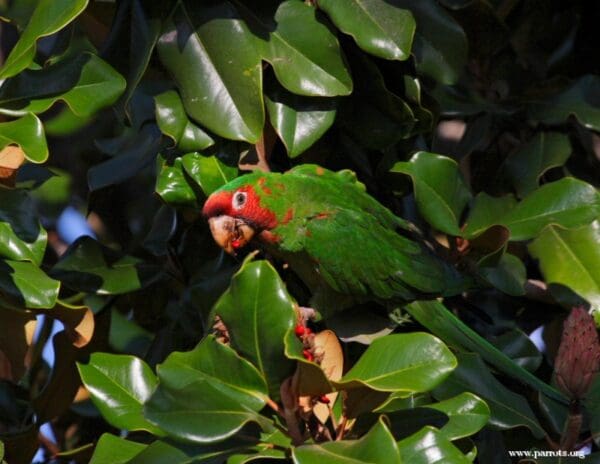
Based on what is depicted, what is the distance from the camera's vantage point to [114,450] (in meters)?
1.83

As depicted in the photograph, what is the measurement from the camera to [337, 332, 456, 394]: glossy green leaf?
64.3 inches

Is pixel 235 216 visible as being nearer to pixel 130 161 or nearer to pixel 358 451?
pixel 130 161

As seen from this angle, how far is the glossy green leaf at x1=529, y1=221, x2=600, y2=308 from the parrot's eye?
0.68 m

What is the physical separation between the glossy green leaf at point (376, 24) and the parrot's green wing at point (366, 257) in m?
0.39

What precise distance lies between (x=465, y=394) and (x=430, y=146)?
2.61 feet

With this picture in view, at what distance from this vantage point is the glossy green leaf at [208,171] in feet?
7.00

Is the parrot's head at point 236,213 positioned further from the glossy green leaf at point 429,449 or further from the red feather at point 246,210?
the glossy green leaf at point 429,449

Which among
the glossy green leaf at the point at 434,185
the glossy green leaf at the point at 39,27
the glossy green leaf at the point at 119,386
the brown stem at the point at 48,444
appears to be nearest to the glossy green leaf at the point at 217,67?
the glossy green leaf at the point at 39,27

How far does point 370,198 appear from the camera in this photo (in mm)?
2285

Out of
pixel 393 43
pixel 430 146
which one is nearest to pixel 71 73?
pixel 393 43

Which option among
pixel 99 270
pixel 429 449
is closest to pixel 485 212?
pixel 429 449

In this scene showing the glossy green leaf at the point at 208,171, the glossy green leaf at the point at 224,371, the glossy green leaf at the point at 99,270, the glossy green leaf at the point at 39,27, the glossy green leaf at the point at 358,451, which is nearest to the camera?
the glossy green leaf at the point at 358,451

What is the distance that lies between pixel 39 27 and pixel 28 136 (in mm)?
212

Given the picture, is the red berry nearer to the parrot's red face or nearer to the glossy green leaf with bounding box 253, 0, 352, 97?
the parrot's red face
